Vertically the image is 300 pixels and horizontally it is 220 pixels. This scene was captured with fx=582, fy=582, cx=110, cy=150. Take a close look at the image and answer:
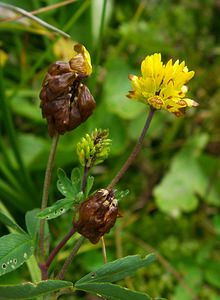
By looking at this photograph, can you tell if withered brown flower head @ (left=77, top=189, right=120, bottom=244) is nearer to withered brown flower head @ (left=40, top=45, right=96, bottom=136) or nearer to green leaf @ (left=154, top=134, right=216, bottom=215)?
withered brown flower head @ (left=40, top=45, right=96, bottom=136)

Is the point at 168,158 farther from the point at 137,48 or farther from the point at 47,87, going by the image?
the point at 47,87

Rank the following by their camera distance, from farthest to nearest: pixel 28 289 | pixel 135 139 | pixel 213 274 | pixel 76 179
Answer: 1. pixel 135 139
2. pixel 213 274
3. pixel 76 179
4. pixel 28 289

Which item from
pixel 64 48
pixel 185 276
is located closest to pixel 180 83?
pixel 185 276

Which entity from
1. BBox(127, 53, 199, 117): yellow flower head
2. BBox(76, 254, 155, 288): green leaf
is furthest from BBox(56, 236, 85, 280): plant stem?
BBox(127, 53, 199, 117): yellow flower head

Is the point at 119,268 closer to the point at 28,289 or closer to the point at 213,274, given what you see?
the point at 28,289

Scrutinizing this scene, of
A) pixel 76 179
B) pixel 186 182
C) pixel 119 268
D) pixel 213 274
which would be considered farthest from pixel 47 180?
pixel 186 182

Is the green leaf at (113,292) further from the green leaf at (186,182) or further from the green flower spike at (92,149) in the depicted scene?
the green leaf at (186,182)
